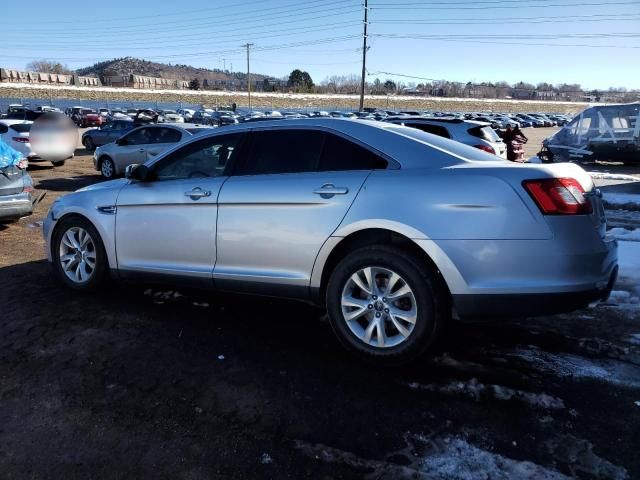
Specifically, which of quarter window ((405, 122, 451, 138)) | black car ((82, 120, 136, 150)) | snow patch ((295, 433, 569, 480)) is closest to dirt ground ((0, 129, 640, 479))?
snow patch ((295, 433, 569, 480))

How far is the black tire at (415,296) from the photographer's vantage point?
339 cm

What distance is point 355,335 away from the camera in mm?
3635

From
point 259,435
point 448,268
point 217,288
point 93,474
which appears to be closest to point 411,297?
point 448,268

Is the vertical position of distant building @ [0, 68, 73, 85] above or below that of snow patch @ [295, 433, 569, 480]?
above

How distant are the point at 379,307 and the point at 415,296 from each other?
279 millimetres

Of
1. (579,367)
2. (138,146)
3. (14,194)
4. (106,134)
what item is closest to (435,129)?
(14,194)

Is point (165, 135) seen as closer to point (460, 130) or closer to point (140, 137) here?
point (140, 137)

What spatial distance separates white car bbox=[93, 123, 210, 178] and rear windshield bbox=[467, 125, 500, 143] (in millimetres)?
6890

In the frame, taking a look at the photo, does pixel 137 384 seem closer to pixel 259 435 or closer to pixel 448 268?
pixel 259 435

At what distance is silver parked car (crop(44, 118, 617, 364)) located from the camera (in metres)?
3.22

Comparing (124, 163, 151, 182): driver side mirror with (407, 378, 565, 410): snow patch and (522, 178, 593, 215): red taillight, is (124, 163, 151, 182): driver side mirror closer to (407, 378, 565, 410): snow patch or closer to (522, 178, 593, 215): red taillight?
(407, 378, 565, 410): snow patch

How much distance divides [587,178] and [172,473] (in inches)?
125

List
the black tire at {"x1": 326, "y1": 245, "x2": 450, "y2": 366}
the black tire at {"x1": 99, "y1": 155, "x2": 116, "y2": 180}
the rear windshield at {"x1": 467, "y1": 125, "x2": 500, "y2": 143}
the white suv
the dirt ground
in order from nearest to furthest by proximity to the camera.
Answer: the dirt ground → the black tire at {"x1": 326, "y1": 245, "x2": 450, "y2": 366} → the white suv → the rear windshield at {"x1": 467, "y1": 125, "x2": 500, "y2": 143} → the black tire at {"x1": 99, "y1": 155, "x2": 116, "y2": 180}

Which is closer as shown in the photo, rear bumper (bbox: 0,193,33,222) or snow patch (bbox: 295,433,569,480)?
snow patch (bbox: 295,433,569,480)
